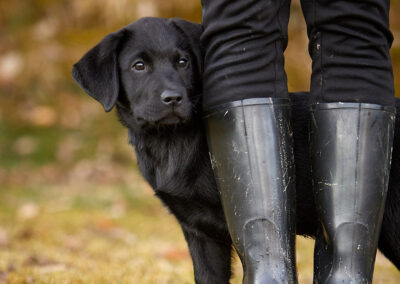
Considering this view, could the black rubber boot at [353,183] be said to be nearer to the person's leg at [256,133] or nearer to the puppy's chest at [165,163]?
the person's leg at [256,133]

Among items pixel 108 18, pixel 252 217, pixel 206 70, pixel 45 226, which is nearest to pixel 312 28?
pixel 206 70

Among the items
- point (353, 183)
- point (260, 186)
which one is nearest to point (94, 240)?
point (260, 186)

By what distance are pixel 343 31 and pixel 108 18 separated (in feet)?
18.2

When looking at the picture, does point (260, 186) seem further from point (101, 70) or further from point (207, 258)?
point (101, 70)

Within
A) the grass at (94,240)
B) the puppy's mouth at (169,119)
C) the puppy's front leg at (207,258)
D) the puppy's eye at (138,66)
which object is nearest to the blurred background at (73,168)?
the grass at (94,240)

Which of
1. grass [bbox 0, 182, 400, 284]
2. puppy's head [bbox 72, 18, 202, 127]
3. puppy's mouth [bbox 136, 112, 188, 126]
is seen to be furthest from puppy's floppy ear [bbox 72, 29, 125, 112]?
grass [bbox 0, 182, 400, 284]

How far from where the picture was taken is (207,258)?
6.88ft

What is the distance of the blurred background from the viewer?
114 inches

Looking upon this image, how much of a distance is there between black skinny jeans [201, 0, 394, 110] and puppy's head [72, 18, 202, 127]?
0.50m

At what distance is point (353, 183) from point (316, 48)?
0.40 meters

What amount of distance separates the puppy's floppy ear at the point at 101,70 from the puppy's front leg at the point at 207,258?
24.3 inches

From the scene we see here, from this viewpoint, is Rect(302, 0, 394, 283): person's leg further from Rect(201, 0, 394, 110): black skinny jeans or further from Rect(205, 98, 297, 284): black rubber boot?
Rect(205, 98, 297, 284): black rubber boot

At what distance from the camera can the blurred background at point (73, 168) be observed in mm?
2896

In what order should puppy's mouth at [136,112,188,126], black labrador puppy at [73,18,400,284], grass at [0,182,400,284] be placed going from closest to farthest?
black labrador puppy at [73,18,400,284] < puppy's mouth at [136,112,188,126] < grass at [0,182,400,284]
